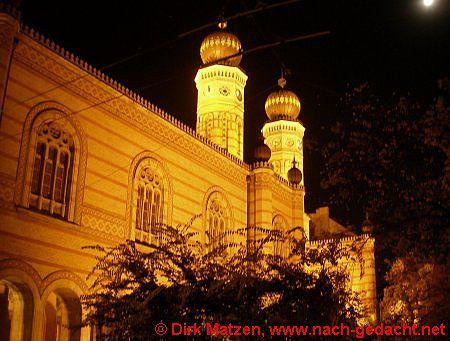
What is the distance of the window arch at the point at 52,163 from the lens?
12.1 m

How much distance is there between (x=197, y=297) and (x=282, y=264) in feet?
5.14

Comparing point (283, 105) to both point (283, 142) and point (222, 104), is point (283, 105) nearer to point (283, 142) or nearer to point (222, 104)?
point (283, 142)

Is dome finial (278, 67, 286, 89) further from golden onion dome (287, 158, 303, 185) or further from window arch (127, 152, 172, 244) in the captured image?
window arch (127, 152, 172, 244)

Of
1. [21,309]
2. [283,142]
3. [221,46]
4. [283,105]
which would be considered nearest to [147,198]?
[21,309]

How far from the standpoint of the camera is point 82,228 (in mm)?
13133

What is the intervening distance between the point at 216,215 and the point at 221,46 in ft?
30.7

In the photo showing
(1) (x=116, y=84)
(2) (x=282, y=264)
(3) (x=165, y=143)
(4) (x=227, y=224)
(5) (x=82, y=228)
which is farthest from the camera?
(4) (x=227, y=224)

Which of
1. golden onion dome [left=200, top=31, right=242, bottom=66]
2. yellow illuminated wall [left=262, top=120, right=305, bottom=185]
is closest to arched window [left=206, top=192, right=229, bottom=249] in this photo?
golden onion dome [left=200, top=31, right=242, bottom=66]

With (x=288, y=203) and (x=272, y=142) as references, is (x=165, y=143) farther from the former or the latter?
(x=272, y=142)

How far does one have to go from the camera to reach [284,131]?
1153 inches

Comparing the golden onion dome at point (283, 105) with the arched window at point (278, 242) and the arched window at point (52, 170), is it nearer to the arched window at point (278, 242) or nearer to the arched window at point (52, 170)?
the arched window at point (278, 242)

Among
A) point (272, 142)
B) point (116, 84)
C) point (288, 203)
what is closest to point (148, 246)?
point (116, 84)

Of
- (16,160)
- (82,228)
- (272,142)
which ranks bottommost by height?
(82,228)

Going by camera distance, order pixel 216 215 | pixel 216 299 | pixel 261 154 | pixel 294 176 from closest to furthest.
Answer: pixel 216 299
pixel 216 215
pixel 261 154
pixel 294 176
